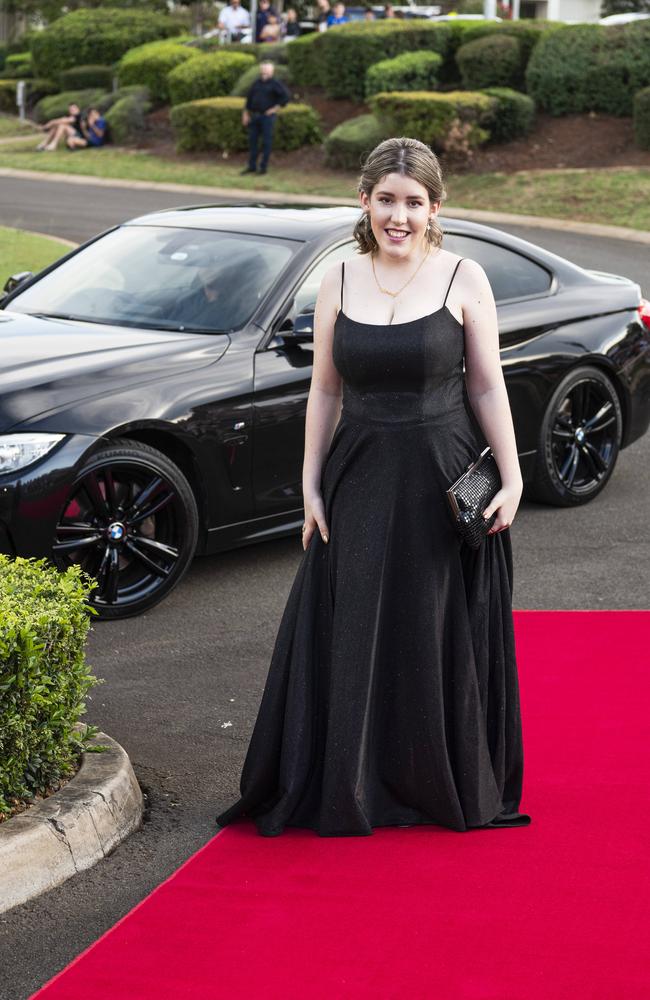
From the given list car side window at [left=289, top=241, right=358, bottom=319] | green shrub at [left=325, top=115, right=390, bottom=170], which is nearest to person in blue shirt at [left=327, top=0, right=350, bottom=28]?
green shrub at [left=325, top=115, right=390, bottom=170]

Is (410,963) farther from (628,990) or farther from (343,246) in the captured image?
(343,246)

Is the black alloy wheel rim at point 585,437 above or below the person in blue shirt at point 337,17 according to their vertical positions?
below

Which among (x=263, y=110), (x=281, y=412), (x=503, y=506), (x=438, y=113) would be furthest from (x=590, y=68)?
(x=503, y=506)

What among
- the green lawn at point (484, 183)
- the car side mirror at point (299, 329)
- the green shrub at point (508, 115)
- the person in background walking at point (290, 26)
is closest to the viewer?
the car side mirror at point (299, 329)

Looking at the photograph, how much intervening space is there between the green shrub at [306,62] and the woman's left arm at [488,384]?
2764 centimetres

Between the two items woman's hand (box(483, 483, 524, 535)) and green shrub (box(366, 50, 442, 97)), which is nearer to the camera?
woman's hand (box(483, 483, 524, 535))

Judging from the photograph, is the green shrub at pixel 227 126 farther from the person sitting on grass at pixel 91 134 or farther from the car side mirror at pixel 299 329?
the car side mirror at pixel 299 329

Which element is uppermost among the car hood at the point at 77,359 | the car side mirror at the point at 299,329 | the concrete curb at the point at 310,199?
the car side mirror at the point at 299,329

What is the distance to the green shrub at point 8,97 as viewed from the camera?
126 feet

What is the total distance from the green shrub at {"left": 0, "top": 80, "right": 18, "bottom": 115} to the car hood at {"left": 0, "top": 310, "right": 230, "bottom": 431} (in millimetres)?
33635

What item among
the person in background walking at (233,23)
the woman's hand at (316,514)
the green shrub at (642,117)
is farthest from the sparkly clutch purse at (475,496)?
the person in background walking at (233,23)

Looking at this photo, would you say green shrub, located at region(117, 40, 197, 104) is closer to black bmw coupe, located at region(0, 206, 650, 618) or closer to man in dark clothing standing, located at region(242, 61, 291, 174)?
man in dark clothing standing, located at region(242, 61, 291, 174)

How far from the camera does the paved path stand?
151 inches

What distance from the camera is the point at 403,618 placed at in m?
4.22
